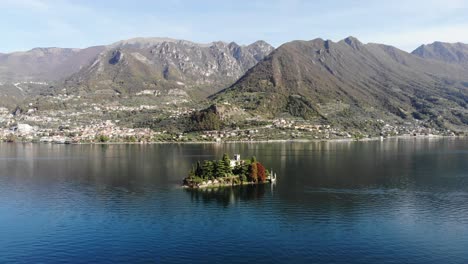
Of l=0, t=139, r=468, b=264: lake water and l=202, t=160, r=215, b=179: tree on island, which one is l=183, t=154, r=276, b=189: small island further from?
l=0, t=139, r=468, b=264: lake water

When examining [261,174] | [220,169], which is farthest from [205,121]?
[220,169]

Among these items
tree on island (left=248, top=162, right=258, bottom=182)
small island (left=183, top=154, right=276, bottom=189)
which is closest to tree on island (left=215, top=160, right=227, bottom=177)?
small island (left=183, top=154, right=276, bottom=189)

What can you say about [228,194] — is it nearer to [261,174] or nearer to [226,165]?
[226,165]

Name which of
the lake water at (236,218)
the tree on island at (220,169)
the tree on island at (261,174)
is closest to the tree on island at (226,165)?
the tree on island at (220,169)

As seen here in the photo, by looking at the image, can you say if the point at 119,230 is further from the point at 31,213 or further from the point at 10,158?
the point at 10,158

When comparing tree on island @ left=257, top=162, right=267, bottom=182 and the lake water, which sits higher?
tree on island @ left=257, top=162, right=267, bottom=182

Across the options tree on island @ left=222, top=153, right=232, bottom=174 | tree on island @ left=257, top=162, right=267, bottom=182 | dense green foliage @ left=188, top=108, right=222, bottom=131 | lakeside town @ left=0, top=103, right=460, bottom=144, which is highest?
dense green foliage @ left=188, top=108, right=222, bottom=131

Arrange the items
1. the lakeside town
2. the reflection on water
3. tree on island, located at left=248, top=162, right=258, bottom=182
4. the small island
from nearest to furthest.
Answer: the reflection on water → the small island → tree on island, located at left=248, top=162, right=258, bottom=182 → the lakeside town

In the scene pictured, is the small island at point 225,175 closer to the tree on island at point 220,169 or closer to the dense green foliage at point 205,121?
the tree on island at point 220,169
